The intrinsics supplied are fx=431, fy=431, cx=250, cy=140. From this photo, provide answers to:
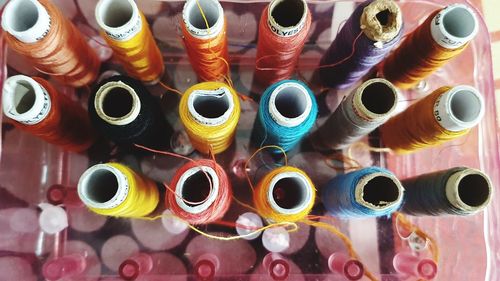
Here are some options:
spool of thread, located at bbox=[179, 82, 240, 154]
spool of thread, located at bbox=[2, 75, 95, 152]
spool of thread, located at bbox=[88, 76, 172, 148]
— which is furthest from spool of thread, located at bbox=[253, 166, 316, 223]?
spool of thread, located at bbox=[2, 75, 95, 152]

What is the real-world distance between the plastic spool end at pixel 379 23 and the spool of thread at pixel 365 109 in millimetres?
65

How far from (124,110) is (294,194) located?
29 cm

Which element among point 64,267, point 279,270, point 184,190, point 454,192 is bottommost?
point 64,267

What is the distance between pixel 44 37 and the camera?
0.64 meters

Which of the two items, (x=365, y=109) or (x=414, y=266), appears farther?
(x=414, y=266)

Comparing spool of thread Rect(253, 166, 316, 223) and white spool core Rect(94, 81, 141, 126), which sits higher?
white spool core Rect(94, 81, 141, 126)

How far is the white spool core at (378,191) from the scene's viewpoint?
1.95ft

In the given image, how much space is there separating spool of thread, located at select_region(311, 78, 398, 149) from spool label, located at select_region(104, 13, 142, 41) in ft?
1.11

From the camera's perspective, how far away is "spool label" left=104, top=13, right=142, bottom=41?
0.63 meters

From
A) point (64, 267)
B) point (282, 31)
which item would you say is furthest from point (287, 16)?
point (64, 267)

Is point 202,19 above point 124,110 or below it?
above

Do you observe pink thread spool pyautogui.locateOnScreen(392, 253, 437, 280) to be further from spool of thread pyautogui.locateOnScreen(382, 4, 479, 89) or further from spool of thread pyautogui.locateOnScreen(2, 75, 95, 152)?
spool of thread pyautogui.locateOnScreen(2, 75, 95, 152)

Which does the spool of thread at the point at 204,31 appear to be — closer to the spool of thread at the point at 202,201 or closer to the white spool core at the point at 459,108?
the spool of thread at the point at 202,201

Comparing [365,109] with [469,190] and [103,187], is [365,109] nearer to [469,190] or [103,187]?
[469,190]
